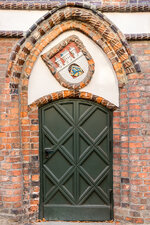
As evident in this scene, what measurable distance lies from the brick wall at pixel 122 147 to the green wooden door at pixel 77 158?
233 mm

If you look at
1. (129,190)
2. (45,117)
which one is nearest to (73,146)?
(45,117)

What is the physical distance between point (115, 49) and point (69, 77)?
90 cm

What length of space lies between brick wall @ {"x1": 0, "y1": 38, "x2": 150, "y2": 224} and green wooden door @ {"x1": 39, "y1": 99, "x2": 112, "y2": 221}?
23 centimetres

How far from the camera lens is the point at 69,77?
12.9ft

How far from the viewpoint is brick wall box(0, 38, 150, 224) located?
3672 millimetres

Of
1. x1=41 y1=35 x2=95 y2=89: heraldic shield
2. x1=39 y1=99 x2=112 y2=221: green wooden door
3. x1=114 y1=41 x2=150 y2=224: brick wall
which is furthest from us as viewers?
x1=39 y1=99 x2=112 y2=221: green wooden door

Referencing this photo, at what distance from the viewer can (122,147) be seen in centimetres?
378

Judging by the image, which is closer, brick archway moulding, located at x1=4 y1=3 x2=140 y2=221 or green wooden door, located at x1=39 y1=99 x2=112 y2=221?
brick archway moulding, located at x1=4 y1=3 x2=140 y2=221

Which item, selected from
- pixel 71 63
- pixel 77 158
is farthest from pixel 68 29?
pixel 77 158

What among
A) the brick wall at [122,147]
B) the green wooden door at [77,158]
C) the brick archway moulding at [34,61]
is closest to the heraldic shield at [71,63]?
the brick archway moulding at [34,61]

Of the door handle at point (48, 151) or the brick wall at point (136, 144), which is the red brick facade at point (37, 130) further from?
the door handle at point (48, 151)

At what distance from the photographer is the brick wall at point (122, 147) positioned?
3.67m

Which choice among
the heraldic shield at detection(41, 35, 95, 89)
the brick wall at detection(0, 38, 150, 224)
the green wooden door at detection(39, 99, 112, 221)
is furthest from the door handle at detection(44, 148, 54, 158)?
the heraldic shield at detection(41, 35, 95, 89)

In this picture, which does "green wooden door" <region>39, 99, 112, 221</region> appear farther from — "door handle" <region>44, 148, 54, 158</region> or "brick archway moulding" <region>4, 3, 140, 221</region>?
"brick archway moulding" <region>4, 3, 140, 221</region>
